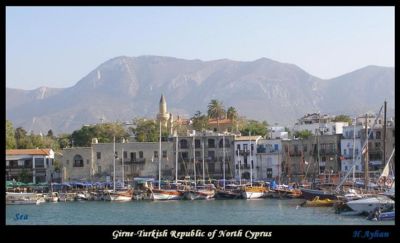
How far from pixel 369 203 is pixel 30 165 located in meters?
34.8

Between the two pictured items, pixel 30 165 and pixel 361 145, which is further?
pixel 30 165

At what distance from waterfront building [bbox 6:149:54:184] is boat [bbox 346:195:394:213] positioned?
32749 mm

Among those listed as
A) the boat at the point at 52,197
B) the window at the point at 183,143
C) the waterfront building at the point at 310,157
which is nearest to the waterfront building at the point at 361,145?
the waterfront building at the point at 310,157

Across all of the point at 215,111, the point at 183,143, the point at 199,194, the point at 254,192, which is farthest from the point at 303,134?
the point at 199,194

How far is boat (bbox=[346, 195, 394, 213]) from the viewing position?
29.6m

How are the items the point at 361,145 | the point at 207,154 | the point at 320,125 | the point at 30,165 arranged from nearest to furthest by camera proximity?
1. the point at 361,145
2. the point at 207,154
3. the point at 30,165
4. the point at 320,125

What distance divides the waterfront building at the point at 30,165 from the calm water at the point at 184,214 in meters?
13.3

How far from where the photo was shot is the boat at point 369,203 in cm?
2964

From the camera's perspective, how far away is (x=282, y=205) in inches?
1618

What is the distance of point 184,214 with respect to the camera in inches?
1400

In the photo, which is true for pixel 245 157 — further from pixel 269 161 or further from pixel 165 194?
pixel 165 194

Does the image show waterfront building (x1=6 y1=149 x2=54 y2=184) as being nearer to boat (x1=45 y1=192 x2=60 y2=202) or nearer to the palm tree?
boat (x1=45 y1=192 x2=60 y2=202)
